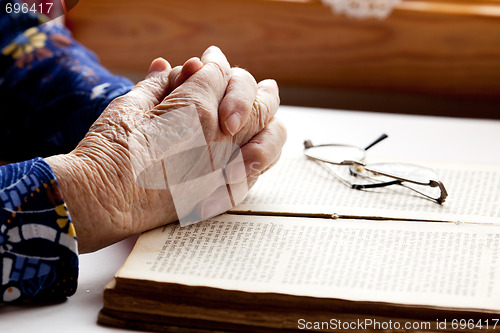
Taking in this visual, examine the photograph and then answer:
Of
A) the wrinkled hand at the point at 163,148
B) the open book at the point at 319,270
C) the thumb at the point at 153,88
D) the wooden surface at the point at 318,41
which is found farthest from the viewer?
the wooden surface at the point at 318,41

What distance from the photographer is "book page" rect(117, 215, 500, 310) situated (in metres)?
0.59

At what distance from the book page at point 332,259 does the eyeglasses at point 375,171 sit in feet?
0.35

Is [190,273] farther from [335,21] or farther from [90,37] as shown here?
[90,37]

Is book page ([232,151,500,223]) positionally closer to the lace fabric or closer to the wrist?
the wrist

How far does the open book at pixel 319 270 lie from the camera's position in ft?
1.89

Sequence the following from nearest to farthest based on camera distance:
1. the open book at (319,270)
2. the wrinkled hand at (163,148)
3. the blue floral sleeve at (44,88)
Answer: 1. the open book at (319,270)
2. the wrinkled hand at (163,148)
3. the blue floral sleeve at (44,88)

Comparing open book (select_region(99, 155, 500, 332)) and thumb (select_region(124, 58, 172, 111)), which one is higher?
thumb (select_region(124, 58, 172, 111))

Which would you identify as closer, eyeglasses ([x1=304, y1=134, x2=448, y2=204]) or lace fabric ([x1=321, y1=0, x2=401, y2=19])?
eyeglasses ([x1=304, y1=134, x2=448, y2=204])

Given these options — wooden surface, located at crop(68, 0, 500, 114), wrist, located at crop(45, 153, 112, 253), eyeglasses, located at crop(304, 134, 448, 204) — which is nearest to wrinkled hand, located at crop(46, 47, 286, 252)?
wrist, located at crop(45, 153, 112, 253)

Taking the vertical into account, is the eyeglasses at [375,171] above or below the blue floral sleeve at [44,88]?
below

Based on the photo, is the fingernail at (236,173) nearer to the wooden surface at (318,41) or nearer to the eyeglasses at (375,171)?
the eyeglasses at (375,171)

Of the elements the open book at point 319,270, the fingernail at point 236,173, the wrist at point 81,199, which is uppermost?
the wrist at point 81,199

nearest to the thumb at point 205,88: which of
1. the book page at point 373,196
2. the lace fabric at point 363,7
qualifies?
the book page at point 373,196

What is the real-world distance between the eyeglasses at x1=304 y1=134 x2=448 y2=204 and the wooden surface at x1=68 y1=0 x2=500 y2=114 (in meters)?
0.53
